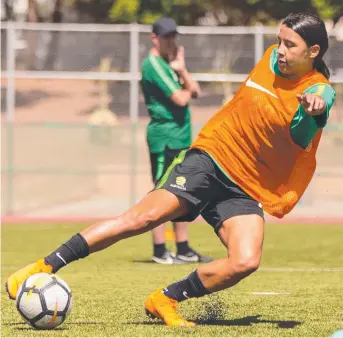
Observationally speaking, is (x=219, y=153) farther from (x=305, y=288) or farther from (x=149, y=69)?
(x=149, y=69)

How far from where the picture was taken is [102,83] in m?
20.7

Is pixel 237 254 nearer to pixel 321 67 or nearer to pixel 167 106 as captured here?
pixel 321 67

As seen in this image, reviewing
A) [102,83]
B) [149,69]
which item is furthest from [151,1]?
[149,69]

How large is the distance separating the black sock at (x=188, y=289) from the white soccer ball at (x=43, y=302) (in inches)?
26.2

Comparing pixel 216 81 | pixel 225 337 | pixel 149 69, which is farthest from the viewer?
pixel 216 81

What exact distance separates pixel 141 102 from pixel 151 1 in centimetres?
1520

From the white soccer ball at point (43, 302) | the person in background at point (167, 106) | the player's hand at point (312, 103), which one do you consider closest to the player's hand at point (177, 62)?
the person in background at point (167, 106)

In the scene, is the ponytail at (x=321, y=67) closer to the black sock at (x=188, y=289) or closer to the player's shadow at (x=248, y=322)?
the black sock at (x=188, y=289)

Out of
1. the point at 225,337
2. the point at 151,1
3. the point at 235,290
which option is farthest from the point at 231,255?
the point at 151,1

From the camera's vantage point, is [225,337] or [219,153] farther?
[219,153]

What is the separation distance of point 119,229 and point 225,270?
0.70 metres

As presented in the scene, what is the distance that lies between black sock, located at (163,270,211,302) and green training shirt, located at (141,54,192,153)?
13.8 feet

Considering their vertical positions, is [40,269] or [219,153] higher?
[219,153]

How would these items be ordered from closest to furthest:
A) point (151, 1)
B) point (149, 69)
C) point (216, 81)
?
point (149, 69), point (216, 81), point (151, 1)
